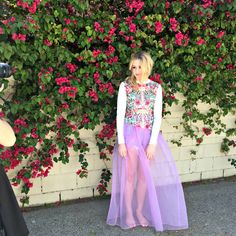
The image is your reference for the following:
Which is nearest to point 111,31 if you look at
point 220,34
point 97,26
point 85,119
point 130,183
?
point 97,26

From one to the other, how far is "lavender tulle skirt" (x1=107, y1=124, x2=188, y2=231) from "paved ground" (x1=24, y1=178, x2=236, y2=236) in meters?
0.11

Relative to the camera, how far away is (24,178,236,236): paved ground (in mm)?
3392

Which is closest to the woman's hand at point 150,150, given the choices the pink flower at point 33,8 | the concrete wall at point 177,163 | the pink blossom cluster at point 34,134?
the concrete wall at point 177,163

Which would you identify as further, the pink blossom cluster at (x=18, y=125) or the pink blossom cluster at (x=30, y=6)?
the pink blossom cluster at (x=18, y=125)

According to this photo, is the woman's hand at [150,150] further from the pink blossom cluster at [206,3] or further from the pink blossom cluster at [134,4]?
the pink blossom cluster at [206,3]

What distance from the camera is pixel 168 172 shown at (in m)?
3.37

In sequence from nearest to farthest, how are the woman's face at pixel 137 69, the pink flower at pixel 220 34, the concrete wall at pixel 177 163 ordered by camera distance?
the woman's face at pixel 137 69, the pink flower at pixel 220 34, the concrete wall at pixel 177 163

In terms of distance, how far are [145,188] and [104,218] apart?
1.99 ft

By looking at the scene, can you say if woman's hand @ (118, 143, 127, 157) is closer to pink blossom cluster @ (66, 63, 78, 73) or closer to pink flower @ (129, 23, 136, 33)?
pink blossom cluster @ (66, 63, 78, 73)

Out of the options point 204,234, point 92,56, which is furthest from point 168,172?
point 92,56

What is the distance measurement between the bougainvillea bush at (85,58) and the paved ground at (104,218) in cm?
35

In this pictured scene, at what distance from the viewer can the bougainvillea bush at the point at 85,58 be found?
3.16 meters

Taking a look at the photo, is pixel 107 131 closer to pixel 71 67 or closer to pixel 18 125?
pixel 71 67

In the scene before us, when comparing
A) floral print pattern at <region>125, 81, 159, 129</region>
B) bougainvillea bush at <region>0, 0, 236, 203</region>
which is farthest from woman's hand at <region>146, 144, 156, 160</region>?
bougainvillea bush at <region>0, 0, 236, 203</region>
